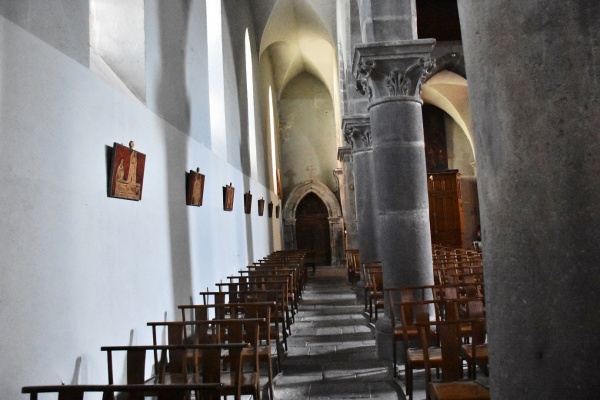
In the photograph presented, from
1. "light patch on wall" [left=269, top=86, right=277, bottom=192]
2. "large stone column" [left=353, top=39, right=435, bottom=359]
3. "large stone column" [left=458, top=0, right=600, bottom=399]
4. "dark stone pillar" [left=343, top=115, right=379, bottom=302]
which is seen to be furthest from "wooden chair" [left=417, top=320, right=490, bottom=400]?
"light patch on wall" [left=269, top=86, right=277, bottom=192]

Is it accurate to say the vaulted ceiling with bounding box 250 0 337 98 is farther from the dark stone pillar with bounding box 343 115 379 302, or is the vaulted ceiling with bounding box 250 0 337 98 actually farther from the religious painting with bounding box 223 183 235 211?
the religious painting with bounding box 223 183 235 211

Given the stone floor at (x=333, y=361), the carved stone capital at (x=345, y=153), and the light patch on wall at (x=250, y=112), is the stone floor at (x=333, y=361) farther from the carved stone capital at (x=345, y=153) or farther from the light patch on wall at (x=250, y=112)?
the carved stone capital at (x=345, y=153)

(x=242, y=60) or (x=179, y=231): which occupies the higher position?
(x=242, y=60)

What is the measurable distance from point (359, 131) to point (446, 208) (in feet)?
26.8

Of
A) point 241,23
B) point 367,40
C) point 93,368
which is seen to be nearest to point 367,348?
point 93,368

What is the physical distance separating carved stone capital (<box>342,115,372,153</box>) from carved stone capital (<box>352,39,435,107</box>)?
4.25m

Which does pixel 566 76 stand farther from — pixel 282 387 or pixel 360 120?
pixel 360 120

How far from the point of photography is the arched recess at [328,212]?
20.3 m

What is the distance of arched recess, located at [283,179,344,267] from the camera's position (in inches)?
798

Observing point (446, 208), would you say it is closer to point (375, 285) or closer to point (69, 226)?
point (375, 285)

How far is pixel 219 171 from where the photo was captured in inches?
357

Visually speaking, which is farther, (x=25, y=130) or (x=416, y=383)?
(x=416, y=383)

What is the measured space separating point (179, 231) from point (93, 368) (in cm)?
269

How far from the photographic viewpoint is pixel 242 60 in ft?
43.4
